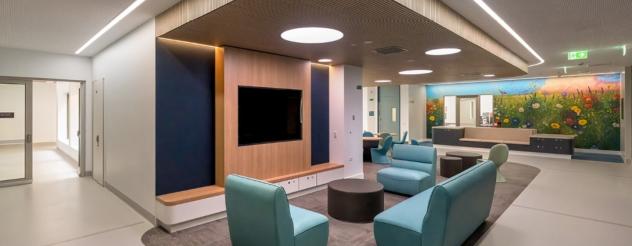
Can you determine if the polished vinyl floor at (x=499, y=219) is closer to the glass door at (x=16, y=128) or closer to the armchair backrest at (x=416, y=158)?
the glass door at (x=16, y=128)

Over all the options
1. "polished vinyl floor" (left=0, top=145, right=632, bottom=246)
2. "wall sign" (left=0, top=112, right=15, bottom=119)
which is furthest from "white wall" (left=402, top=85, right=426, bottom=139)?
"wall sign" (left=0, top=112, right=15, bottom=119)

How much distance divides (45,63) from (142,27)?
348 centimetres

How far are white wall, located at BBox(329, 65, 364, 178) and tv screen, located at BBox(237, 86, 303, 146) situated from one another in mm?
1036

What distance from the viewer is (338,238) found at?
336cm

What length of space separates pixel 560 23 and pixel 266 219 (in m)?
4.32

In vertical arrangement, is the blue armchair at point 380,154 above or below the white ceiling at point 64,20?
below

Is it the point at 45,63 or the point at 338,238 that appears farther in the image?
the point at 45,63

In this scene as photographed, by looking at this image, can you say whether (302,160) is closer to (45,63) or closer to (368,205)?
(368,205)

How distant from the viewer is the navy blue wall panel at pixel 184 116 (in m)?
3.81

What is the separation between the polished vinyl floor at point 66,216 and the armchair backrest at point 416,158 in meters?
4.03

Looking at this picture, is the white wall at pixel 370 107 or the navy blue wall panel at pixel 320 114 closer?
the navy blue wall panel at pixel 320 114

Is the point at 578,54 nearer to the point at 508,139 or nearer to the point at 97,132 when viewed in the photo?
the point at 508,139

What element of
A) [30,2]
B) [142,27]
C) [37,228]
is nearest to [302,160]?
[142,27]

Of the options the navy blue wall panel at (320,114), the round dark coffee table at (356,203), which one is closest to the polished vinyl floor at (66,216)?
the round dark coffee table at (356,203)
